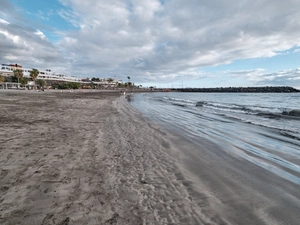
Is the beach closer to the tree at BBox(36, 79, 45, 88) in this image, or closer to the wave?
the wave

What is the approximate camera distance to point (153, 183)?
3.68 meters

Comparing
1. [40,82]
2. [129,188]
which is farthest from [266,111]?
[40,82]

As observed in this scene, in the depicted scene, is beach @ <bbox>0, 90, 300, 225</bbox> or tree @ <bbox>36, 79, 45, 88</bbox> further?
tree @ <bbox>36, 79, 45, 88</bbox>

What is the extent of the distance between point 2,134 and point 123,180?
5650 millimetres

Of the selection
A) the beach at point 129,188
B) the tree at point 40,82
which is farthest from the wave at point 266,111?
the tree at point 40,82

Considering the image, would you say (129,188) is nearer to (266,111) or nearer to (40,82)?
(266,111)

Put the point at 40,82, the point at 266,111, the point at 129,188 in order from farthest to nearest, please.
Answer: the point at 40,82, the point at 266,111, the point at 129,188

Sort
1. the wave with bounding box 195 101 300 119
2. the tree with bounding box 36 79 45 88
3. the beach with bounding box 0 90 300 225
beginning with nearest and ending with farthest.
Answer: the beach with bounding box 0 90 300 225 < the wave with bounding box 195 101 300 119 < the tree with bounding box 36 79 45 88

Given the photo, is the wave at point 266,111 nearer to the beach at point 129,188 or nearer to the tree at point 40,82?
the beach at point 129,188

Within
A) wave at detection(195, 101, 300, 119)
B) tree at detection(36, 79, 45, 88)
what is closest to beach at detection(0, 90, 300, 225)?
wave at detection(195, 101, 300, 119)

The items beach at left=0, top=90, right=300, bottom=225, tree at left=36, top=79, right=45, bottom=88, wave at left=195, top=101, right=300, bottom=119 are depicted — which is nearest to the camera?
beach at left=0, top=90, right=300, bottom=225

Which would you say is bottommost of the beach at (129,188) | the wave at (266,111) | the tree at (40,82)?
the wave at (266,111)

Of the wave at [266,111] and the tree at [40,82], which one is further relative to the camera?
the tree at [40,82]

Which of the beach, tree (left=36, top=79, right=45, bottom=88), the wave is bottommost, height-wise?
the wave
